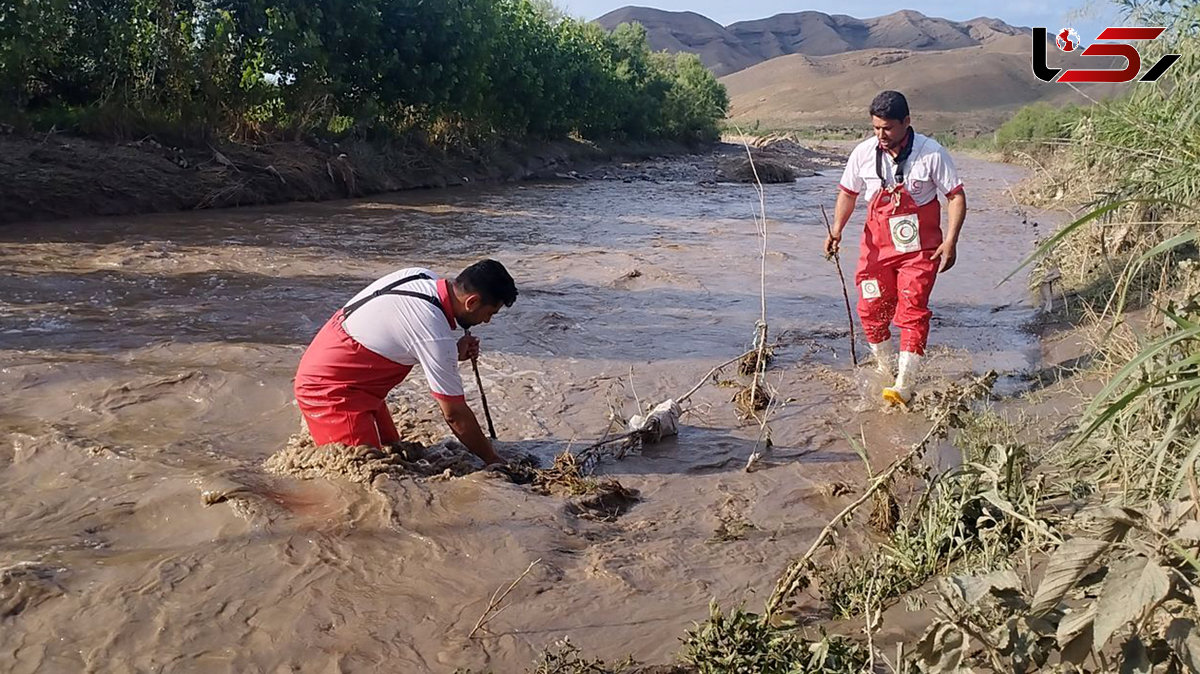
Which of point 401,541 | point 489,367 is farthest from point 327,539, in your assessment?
point 489,367

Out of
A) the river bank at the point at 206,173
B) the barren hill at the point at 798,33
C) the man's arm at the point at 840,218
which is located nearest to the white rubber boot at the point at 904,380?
the man's arm at the point at 840,218

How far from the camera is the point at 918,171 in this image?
218 inches

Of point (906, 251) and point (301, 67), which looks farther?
point (301, 67)

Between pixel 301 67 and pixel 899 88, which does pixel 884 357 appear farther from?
pixel 899 88

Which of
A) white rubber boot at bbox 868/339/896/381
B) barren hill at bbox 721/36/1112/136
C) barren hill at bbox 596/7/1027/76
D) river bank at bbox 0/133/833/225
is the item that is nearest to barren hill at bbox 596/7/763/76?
barren hill at bbox 596/7/1027/76

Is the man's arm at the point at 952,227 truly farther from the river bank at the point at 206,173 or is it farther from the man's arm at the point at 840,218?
the river bank at the point at 206,173

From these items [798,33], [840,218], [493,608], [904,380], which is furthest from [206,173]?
[798,33]

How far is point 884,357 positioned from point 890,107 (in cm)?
169

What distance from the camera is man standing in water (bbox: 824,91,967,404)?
5.45 metres

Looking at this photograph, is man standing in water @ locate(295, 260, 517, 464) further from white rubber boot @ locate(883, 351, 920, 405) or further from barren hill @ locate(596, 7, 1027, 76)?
barren hill @ locate(596, 7, 1027, 76)

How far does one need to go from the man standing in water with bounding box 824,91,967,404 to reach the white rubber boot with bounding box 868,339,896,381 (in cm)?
45

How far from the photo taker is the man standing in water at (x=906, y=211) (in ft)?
17.9

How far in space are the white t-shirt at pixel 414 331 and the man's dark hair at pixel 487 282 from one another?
168mm

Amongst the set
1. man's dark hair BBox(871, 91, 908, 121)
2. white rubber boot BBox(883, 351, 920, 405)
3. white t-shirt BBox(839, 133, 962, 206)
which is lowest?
white rubber boot BBox(883, 351, 920, 405)
